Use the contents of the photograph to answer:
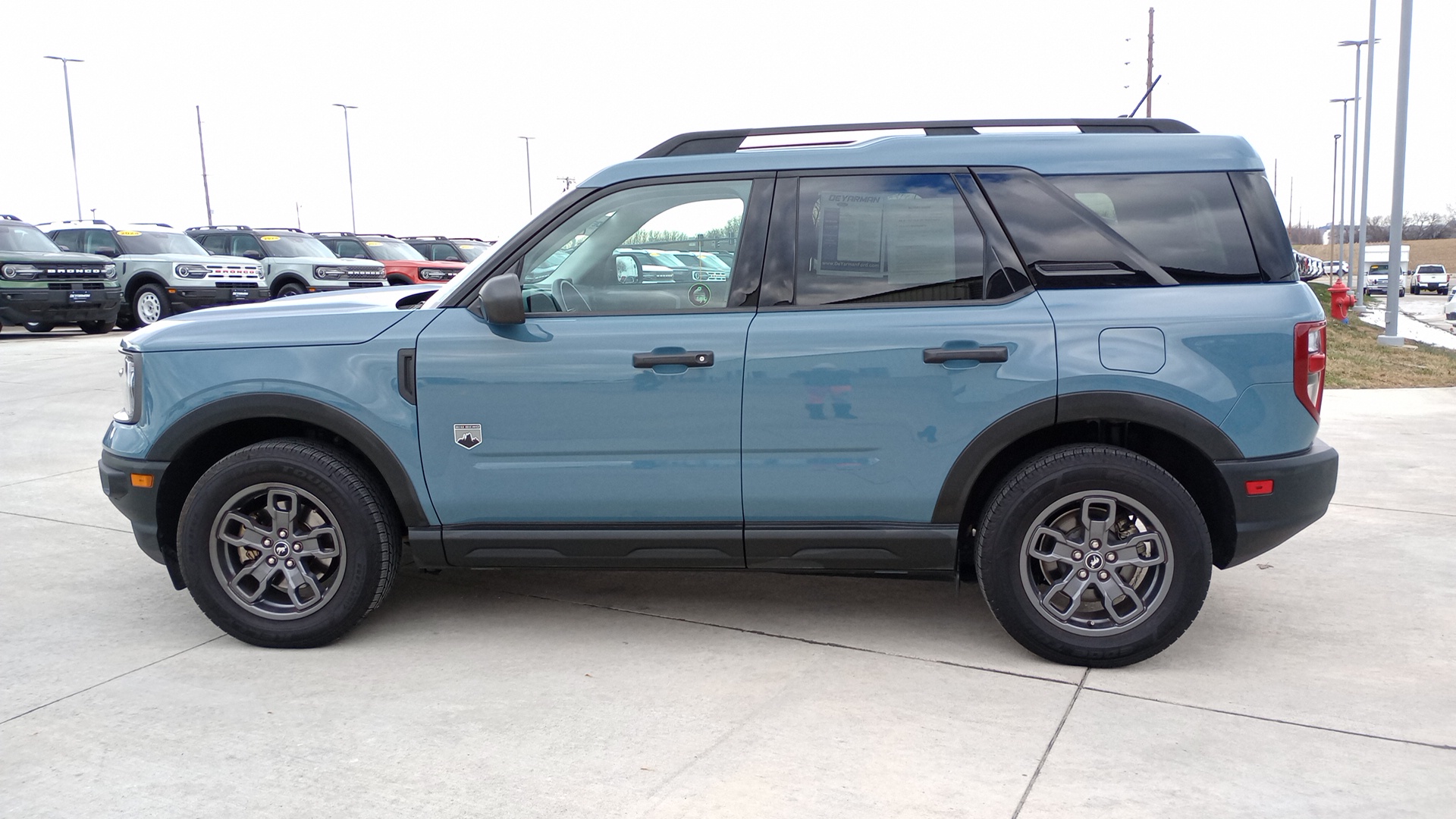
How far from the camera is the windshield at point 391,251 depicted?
23203mm

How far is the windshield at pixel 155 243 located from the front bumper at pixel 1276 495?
65.3ft

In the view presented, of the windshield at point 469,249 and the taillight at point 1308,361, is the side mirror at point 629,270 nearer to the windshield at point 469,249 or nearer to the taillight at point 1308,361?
the taillight at point 1308,361

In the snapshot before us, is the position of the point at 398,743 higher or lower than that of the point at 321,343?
lower

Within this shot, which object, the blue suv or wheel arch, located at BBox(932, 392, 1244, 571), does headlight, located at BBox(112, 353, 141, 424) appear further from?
wheel arch, located at BBox(932, 392, 1244, 571)

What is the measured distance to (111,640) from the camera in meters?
4.35

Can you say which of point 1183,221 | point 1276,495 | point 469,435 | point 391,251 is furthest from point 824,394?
point 391,251

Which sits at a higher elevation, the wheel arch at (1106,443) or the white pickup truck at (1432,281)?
the wheel arch at (1106,443)

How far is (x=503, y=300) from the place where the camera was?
3.89 m

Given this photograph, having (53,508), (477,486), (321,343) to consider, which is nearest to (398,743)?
(477,486)

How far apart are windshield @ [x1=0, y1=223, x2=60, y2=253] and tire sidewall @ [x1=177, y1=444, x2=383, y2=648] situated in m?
16.8

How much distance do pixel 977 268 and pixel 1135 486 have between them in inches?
36.6

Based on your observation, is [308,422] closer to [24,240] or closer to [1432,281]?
[24,240]

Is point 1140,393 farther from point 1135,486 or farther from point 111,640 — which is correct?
point 111,640

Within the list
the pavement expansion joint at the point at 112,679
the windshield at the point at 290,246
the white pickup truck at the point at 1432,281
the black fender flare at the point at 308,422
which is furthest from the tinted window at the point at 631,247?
the white pickup truck at the point at 1432,281
